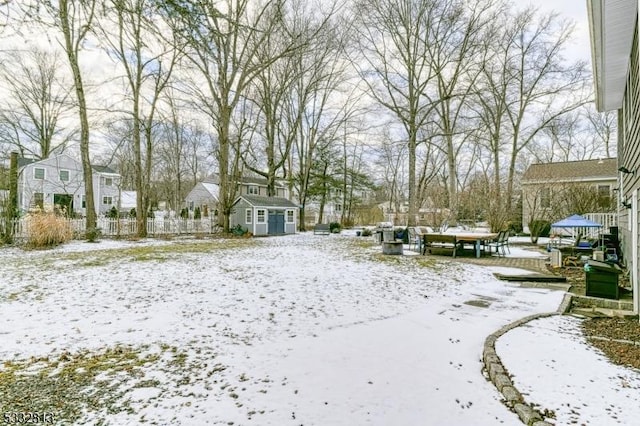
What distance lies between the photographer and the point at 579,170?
2286 cm

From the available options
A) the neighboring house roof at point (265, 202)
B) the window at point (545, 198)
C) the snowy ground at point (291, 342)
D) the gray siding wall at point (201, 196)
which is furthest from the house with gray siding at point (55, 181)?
the window at point (545, 198)

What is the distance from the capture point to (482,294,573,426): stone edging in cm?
239

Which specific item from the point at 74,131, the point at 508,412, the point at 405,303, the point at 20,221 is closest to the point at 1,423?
the point at 508,412

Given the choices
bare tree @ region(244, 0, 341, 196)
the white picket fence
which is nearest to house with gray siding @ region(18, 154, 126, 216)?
the white picket fence

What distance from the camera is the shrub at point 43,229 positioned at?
1216 cm

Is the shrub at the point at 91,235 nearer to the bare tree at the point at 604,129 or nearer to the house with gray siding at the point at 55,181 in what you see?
the house with gray siding at the point at 55,181

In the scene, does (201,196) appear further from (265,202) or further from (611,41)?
(611,41)

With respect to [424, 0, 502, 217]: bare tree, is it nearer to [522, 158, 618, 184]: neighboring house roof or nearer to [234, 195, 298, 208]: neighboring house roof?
[522, 158, 618, 184]: neighboring house roof

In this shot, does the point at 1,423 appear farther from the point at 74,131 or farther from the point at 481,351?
the point at 74,131

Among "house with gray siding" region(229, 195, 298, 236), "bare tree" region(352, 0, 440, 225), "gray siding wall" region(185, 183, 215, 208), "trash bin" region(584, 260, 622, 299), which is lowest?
"trash bin" region(584, 260, 622, 299)

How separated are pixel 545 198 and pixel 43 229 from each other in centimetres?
2340

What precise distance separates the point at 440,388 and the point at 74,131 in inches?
1341

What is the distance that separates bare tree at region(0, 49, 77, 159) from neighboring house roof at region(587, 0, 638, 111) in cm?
2339

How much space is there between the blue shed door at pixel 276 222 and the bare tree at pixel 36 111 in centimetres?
1347
